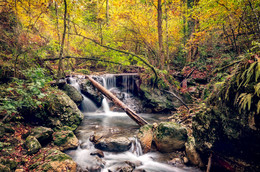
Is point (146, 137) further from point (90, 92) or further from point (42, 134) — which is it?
point (90, 92)

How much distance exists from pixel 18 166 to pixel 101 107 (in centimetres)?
761

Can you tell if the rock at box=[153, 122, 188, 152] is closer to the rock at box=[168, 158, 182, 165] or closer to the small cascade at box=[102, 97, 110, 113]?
the rock at box=[168, 158, 182, 165]

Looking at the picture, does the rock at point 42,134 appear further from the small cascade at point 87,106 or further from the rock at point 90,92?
the rock at point 90,92

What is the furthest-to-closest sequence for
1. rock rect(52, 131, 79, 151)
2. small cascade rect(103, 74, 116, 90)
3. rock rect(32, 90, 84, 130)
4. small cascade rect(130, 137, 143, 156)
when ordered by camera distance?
small cascade rect(103, 74, 116, 90) < rock rect(32, 90, 84, 130) < small cascade rect(130, 137, 143, 156) < rock rect(52, 131, 79, 151)

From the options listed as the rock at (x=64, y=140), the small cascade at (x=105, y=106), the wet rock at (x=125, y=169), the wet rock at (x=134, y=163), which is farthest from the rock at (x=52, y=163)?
the small cascade at (x=105, y=106)

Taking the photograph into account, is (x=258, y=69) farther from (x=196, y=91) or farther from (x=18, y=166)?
(x=196, y=91)

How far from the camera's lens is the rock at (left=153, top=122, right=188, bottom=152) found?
→ 484 centimetres

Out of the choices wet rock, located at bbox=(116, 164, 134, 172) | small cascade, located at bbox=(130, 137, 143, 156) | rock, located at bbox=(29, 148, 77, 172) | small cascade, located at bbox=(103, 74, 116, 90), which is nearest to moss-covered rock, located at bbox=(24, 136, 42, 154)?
rock, located at bbox=(29, 148, 77, 172)

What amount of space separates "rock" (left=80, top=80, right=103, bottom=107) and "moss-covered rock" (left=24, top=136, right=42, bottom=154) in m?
6.26

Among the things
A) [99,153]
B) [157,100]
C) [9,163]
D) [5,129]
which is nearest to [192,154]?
[99,153]

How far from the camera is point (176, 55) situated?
1739 centimetres

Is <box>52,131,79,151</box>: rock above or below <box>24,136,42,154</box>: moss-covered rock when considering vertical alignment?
below

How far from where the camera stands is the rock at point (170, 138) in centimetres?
484

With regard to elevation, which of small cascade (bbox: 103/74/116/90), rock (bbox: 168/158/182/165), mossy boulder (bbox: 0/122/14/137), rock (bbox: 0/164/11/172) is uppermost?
small cascade (bbox: 103/74/116/90)
